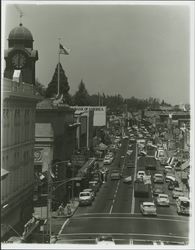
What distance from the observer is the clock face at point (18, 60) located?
31244 millimetres

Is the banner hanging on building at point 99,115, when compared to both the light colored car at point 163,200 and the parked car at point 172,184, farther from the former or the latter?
the parked car at point 172,184

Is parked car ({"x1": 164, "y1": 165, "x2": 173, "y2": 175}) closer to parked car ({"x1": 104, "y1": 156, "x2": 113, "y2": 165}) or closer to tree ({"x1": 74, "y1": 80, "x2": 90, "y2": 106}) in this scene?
parked car ({"x1": 104, "y1": 156, "x2": 113, "y2": 165})

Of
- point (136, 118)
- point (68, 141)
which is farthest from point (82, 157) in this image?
point (136, 118)

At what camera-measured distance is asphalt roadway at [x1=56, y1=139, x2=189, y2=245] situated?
23669 millimetres

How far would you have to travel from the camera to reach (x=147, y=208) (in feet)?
97.1

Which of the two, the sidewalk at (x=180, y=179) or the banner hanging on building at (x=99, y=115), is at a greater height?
the banner hanging on building at (x=99, y=115)

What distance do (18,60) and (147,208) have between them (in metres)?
10.3

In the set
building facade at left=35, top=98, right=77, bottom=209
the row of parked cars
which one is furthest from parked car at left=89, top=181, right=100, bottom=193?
building facade at left=35, top=98, right=77, bottom=209

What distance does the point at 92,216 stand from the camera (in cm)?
2889

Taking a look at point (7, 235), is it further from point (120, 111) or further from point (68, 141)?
Result: point (120, 111)

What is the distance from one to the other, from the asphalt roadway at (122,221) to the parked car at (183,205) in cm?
28

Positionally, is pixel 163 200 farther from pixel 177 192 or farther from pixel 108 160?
pixel 108 160

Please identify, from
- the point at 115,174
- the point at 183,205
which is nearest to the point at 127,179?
the point at 115,174

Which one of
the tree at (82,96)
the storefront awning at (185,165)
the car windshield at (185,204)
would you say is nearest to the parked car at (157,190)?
the storefront awning at (185,165)
